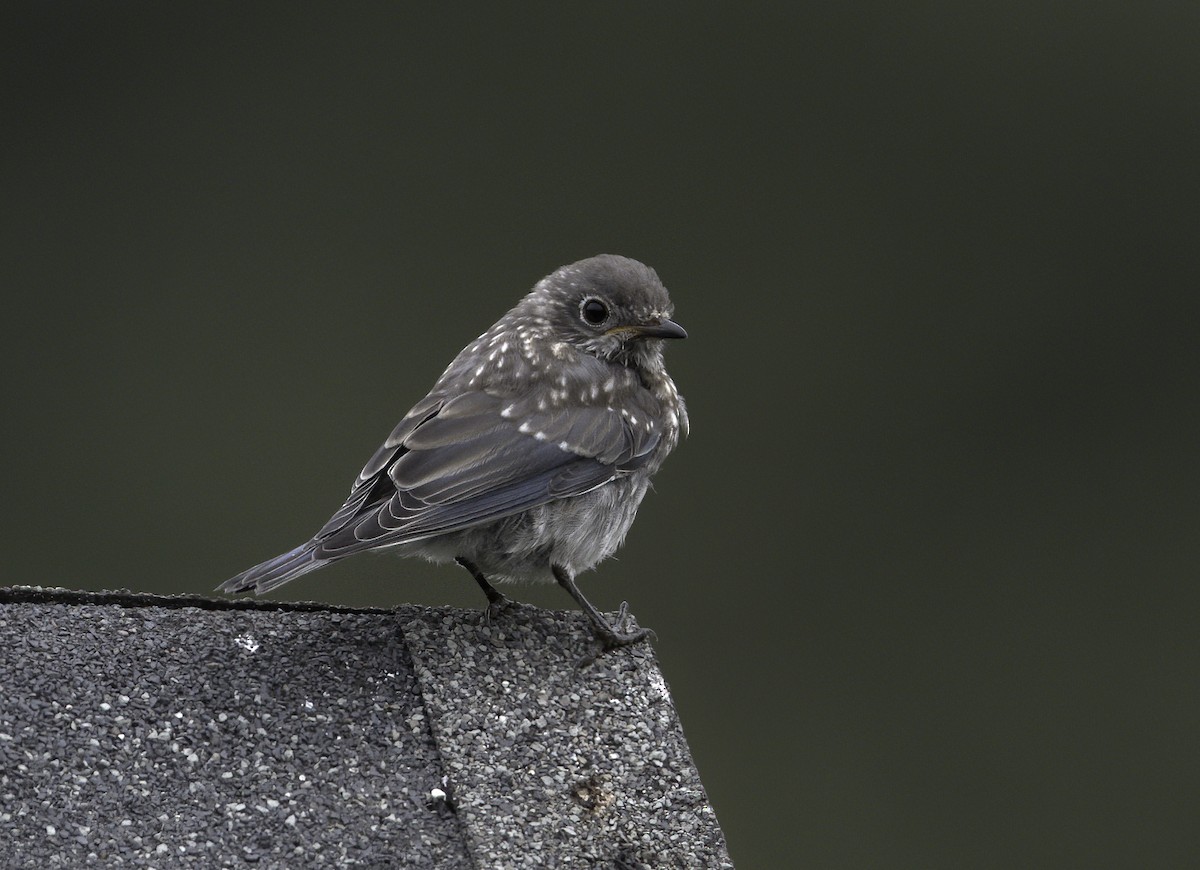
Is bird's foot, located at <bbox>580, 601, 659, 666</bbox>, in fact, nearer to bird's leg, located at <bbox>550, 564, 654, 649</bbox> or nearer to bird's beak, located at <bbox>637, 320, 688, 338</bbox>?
bird's leg, located at <bbox>550, 564, 654, 649</bbox>

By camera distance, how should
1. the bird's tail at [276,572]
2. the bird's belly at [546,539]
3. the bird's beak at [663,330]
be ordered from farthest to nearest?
the bird's beak at [663,330] → the bird's belly at [546,539] → the bird's tail at [276,572]

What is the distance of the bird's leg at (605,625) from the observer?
328 cm

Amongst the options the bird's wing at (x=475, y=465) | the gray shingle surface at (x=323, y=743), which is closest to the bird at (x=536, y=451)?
the bird's wing at (x=475, y=465)

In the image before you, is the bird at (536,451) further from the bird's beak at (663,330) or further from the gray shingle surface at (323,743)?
the gray shingle surface at (323,743)

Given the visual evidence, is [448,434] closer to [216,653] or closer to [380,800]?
[216,653]

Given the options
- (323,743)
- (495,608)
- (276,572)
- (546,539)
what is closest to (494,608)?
(495,608)

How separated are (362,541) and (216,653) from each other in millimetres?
398

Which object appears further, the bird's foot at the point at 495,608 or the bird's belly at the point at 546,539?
the bird's belly at the point at 546,539

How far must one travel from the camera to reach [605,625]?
3.30m

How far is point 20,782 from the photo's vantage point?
2.60m

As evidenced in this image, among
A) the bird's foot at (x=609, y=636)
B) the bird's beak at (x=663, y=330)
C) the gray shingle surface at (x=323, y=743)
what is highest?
the bird's beak at (x=663, y=330)

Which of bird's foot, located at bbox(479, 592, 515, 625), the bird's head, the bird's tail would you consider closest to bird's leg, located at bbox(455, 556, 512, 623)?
bird's foot, located at bbox(479, 592, 515, 625)

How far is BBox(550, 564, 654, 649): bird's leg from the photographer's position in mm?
3279

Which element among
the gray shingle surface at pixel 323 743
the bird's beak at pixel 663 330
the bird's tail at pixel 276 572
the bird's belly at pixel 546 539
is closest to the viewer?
the gray shingle surface at pixel 323 743
